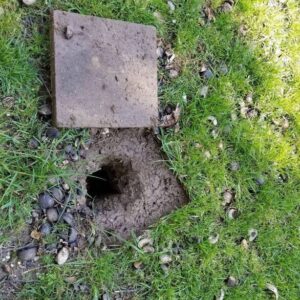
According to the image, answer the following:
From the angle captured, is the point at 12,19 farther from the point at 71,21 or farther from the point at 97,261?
the point at 97,261

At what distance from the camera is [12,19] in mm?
1964

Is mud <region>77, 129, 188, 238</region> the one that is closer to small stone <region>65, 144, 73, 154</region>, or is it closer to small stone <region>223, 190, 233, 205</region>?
small stone <region>65, 144, 73, 154</region>

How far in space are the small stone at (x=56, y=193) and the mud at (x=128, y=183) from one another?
159mm

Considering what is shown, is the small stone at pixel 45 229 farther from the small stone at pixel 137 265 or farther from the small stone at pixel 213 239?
the small stone at pixel 213 239

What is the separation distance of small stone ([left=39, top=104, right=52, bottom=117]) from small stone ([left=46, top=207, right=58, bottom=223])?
401 mm

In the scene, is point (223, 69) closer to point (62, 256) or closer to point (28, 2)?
point (28, 2)

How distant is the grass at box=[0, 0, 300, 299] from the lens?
6.44ft

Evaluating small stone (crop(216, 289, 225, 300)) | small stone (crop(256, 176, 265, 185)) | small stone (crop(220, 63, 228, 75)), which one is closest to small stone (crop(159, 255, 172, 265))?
small stone (crop(216, 289, 225, 300))

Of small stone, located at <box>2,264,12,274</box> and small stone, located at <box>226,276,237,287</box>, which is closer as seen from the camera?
small stone, located at <box>2,264,12,274</box>

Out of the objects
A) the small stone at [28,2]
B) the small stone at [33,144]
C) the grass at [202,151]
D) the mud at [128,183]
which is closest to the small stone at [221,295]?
the grass at [202,151]

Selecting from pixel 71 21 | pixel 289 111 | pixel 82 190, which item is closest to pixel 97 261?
pixel 82 190

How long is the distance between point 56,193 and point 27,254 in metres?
0.28

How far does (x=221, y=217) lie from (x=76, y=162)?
0.82 m

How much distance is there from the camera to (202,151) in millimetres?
2387
